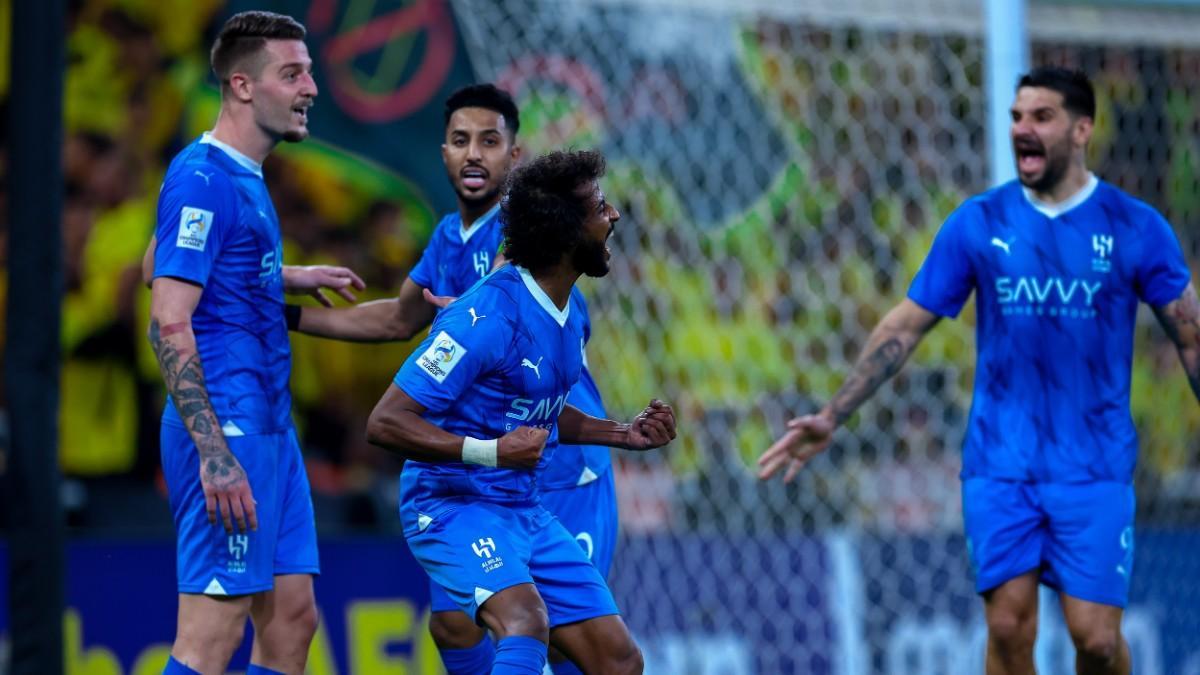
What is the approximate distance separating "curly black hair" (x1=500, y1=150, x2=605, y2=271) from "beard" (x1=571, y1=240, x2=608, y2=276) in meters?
0.02

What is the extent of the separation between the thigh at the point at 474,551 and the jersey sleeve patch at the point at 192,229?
962 mm

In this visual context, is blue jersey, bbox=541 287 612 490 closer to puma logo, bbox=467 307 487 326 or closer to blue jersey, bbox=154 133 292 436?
blue jersey, bbox=154 133 292 436

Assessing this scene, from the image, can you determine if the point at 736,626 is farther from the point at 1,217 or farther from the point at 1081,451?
the point at 1,217

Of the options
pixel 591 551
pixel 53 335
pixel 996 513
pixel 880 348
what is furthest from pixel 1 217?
pixel 996 513

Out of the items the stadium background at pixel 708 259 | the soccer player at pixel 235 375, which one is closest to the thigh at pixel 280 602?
the soccer player at pixel 235 375

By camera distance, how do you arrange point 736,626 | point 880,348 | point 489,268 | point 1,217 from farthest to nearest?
point 736,626, point 1,217, point 880,348, point 489,268

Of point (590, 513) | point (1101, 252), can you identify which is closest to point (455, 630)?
point (590, 513)

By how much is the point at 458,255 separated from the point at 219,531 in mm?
1185

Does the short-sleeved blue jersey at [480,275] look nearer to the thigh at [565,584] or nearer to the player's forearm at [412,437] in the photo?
the thigh at [565,584]

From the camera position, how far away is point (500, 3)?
831 cm

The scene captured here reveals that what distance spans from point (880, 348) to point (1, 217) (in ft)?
13.0

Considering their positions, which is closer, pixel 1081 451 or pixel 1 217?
pixel 1081 451

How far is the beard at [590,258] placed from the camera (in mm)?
4477

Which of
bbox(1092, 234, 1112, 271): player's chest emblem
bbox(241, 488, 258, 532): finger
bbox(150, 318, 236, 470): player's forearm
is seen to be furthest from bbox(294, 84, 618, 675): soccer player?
bbox(1092, 234, 1112, 271): player's chest emblem
